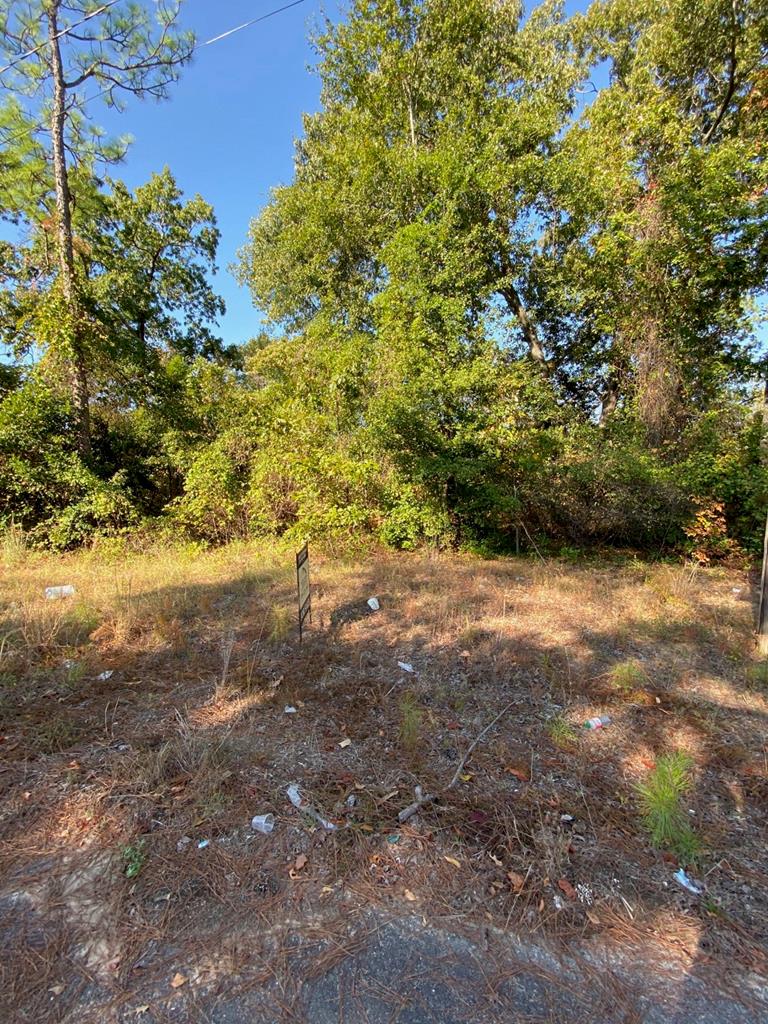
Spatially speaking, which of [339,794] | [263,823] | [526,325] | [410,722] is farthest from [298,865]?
[526,325]

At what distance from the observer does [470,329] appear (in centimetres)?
746

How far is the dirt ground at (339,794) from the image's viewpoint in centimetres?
141

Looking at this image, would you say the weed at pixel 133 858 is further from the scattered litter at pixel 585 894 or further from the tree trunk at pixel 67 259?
the tree trunk at pixel 67 259

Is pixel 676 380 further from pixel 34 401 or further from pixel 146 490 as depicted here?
pixel 34 401

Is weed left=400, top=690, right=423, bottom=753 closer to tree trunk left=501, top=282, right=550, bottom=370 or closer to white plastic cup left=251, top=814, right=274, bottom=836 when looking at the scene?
white plastic cup left=251, top=814, right=274, bottom=836

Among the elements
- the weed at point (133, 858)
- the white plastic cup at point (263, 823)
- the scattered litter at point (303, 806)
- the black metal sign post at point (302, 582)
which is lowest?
the weed at point (133, 858)

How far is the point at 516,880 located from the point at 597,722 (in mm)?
1269

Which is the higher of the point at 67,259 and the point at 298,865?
the point at 67,259

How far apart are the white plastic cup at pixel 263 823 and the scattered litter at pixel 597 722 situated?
180 centimetres

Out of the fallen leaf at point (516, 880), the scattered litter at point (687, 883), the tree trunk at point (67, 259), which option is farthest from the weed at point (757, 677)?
the tree trunk at point (67, 259)

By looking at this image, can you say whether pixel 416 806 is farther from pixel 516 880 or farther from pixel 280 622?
pixel 280 622

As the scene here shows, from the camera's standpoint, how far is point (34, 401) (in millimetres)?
7262

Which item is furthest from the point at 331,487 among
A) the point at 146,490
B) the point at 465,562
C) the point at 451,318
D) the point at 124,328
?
the point at 124,328

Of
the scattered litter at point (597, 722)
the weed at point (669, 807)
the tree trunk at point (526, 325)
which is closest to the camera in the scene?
the weed at point (669, 807)
